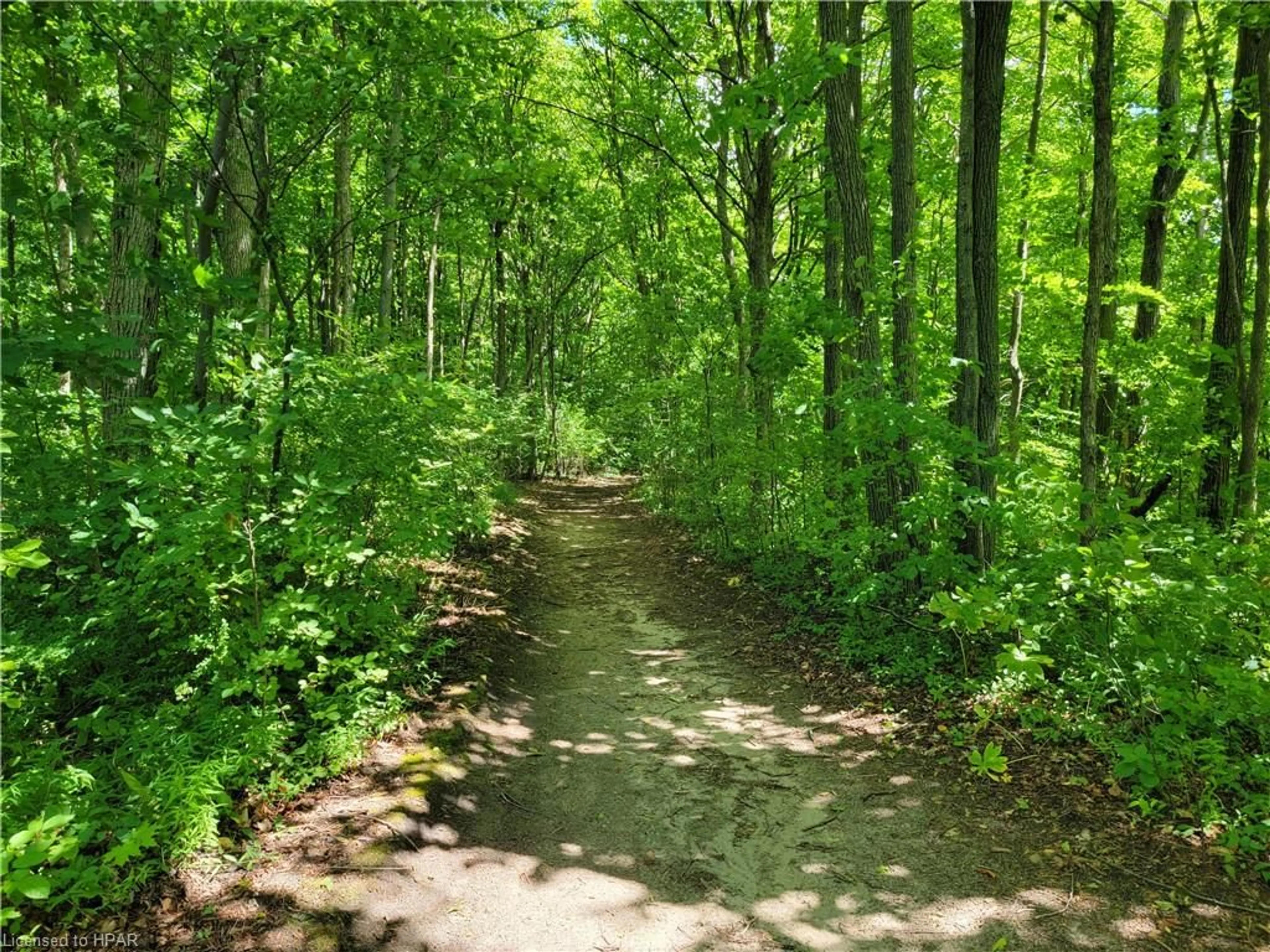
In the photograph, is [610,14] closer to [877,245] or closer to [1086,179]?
[877,245]

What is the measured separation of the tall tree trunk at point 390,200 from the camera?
544cm

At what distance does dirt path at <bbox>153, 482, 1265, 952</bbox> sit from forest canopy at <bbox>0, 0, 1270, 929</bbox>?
1.57ft

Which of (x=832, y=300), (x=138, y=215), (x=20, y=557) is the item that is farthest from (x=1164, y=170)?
(x=20, y=557)

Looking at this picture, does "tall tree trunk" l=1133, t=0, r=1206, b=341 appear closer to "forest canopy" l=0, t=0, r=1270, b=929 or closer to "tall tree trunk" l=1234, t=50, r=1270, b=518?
"forest canopy" l=0, t=0, r=1270, b=929

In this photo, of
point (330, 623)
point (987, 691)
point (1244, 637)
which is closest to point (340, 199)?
point (330, 623)

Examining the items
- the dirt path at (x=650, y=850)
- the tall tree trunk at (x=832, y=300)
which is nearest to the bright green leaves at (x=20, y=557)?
the dirt path at (x=650, y=850)

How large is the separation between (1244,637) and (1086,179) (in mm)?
11776

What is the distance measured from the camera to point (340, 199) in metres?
9.21

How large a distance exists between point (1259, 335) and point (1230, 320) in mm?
1266

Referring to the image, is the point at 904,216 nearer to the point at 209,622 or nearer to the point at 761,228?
the point at 761,228

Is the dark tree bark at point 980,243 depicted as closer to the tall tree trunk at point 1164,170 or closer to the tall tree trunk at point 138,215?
the tall tree trunk at point 1164,170

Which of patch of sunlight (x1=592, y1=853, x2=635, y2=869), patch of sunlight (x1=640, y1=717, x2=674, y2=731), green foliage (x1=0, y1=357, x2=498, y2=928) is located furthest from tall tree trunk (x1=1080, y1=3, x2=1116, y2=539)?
green foliage (x1=0, y1=357, x2=498, y2=928)

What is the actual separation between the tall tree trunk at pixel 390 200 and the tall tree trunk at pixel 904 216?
4.35m

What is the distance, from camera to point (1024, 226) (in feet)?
36.2
